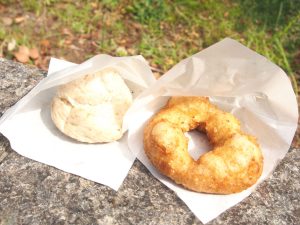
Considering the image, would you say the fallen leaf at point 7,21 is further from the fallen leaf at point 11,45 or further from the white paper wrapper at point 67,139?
the white paper wrapper at point 67,139

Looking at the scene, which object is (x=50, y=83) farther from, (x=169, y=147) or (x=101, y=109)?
(x=169, y=147)

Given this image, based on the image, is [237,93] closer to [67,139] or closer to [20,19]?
[67,139]

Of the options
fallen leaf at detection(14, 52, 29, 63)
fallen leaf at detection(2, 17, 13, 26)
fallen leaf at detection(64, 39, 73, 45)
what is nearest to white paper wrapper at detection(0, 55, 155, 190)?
fallen leaf at detection(14, 52, 29, 63)

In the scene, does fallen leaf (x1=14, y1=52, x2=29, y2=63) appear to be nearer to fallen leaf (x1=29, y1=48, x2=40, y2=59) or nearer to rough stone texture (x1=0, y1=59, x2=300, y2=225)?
fallen leaf (x1=29, y1=48, x2=40, y2=59)

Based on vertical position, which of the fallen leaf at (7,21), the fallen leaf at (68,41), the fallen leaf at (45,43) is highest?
the fallen leaf at (7,21)

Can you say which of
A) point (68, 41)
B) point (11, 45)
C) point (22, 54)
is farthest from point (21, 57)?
point (68, 41)

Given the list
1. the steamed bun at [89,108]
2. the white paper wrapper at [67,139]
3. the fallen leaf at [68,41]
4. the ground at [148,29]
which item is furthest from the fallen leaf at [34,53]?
the steamed bun at [89,108]
